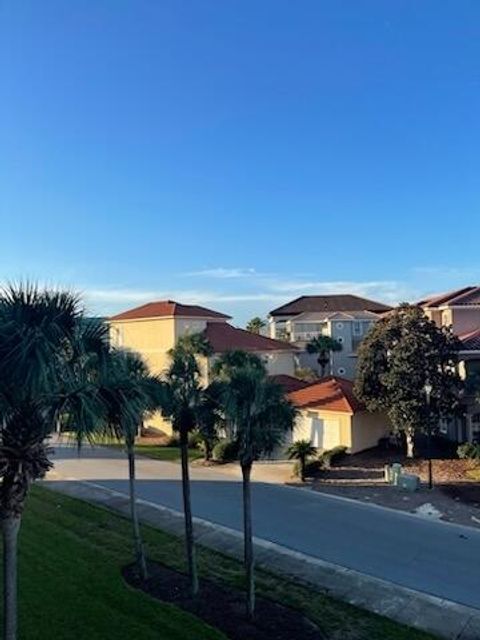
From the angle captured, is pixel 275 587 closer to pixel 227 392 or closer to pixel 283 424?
pixel 283 424

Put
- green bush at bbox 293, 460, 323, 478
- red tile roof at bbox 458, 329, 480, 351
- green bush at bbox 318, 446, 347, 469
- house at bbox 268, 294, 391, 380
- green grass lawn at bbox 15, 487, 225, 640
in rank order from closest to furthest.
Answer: green grass lawn at bbox 15, 487, 225, 640
green bush at bbox 293, 460, 323, 478
green bush at bbox 318, 446, 347, 469
red tile roof at bbox 458, 329, 480, 351
house at bbox 268, 294, 391, 380

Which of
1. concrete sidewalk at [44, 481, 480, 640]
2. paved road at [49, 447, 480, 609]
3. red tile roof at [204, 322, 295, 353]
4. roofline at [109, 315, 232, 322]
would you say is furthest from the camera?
roofline at [109, 315, 232, 322]

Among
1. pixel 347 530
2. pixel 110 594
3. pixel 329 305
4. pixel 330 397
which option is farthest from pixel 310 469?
pixel 329 305

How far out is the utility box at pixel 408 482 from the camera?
22625 mm

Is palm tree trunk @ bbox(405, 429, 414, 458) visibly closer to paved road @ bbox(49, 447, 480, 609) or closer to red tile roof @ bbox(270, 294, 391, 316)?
paved road @ bbox(49, 447, 480, 609)

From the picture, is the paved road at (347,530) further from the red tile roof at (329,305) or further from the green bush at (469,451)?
the red tile roof at (329,305)

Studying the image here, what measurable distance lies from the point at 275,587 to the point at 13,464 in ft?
24.6

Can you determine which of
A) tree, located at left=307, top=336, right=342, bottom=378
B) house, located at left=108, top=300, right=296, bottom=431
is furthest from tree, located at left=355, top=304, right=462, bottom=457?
tree, located at left=307, top=336, right=342, bottom=378

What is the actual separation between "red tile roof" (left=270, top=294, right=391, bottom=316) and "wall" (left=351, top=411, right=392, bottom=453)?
41739 millimetres

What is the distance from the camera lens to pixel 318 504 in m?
20.9

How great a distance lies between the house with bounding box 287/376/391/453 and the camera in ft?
97.1


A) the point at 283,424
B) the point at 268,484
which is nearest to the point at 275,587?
the point at 283,424

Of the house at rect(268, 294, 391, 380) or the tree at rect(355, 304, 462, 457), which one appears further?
the house at rect(268, 294, 391, 380)

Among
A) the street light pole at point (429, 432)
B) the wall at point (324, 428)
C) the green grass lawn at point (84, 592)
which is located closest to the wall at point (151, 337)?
the wall at point (324, 428)
